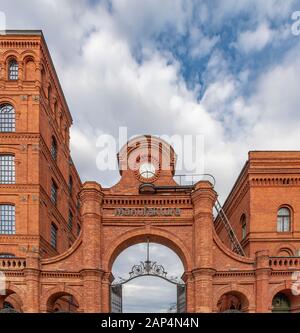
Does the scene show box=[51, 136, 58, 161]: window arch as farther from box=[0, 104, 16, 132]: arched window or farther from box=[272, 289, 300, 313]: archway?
box=[272, 289, 300, 313]: archway

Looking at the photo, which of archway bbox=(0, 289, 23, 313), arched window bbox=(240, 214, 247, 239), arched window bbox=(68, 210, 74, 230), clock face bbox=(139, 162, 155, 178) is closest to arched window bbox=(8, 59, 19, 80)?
clock face bbox=(139, 162, 155, 178)

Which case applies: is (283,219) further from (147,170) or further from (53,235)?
(53,235)

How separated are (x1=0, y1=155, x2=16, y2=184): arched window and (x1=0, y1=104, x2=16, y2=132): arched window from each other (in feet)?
6.65

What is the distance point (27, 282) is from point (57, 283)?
5.23 feet

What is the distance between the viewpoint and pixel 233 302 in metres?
26.5

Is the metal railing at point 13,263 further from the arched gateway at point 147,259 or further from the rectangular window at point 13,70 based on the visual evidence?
the rectangular window at point 13,70

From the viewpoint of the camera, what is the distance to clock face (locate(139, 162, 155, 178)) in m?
24.5

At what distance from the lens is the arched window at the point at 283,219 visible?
89.1ft

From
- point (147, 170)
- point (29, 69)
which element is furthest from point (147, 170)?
point (29, 69)

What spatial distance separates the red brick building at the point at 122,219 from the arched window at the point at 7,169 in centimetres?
7

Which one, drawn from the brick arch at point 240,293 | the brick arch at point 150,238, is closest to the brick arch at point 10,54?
the brick arch at point 150,238
